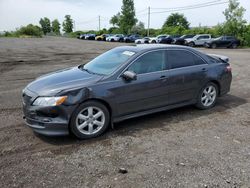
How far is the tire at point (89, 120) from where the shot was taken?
155 inches

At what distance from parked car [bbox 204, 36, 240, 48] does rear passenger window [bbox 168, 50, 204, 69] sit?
25213 mm

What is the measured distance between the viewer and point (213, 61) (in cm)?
570

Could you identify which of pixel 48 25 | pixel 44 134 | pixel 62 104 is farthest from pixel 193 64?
pixel 48 25

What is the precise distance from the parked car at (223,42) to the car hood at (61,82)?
27.1 metres

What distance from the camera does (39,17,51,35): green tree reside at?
108 metres

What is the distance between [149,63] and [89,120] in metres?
1.63

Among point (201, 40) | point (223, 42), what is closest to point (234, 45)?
point (223, 42)

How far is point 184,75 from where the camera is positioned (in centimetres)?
508

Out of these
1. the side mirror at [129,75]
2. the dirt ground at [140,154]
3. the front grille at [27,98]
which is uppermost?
the side mirror at [129,75]

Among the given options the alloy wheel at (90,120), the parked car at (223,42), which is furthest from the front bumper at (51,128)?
the parked car at (223,42)

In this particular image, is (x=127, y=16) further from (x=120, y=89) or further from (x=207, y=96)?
(x=120, y=89)

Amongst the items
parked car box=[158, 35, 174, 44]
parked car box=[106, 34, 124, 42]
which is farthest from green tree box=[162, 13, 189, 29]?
parked car box=[158, 35, 174, 44]

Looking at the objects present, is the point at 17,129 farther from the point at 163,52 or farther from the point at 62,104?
the point at 163,52

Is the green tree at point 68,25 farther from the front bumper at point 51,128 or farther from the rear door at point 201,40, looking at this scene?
the front bumper at point 51,128
